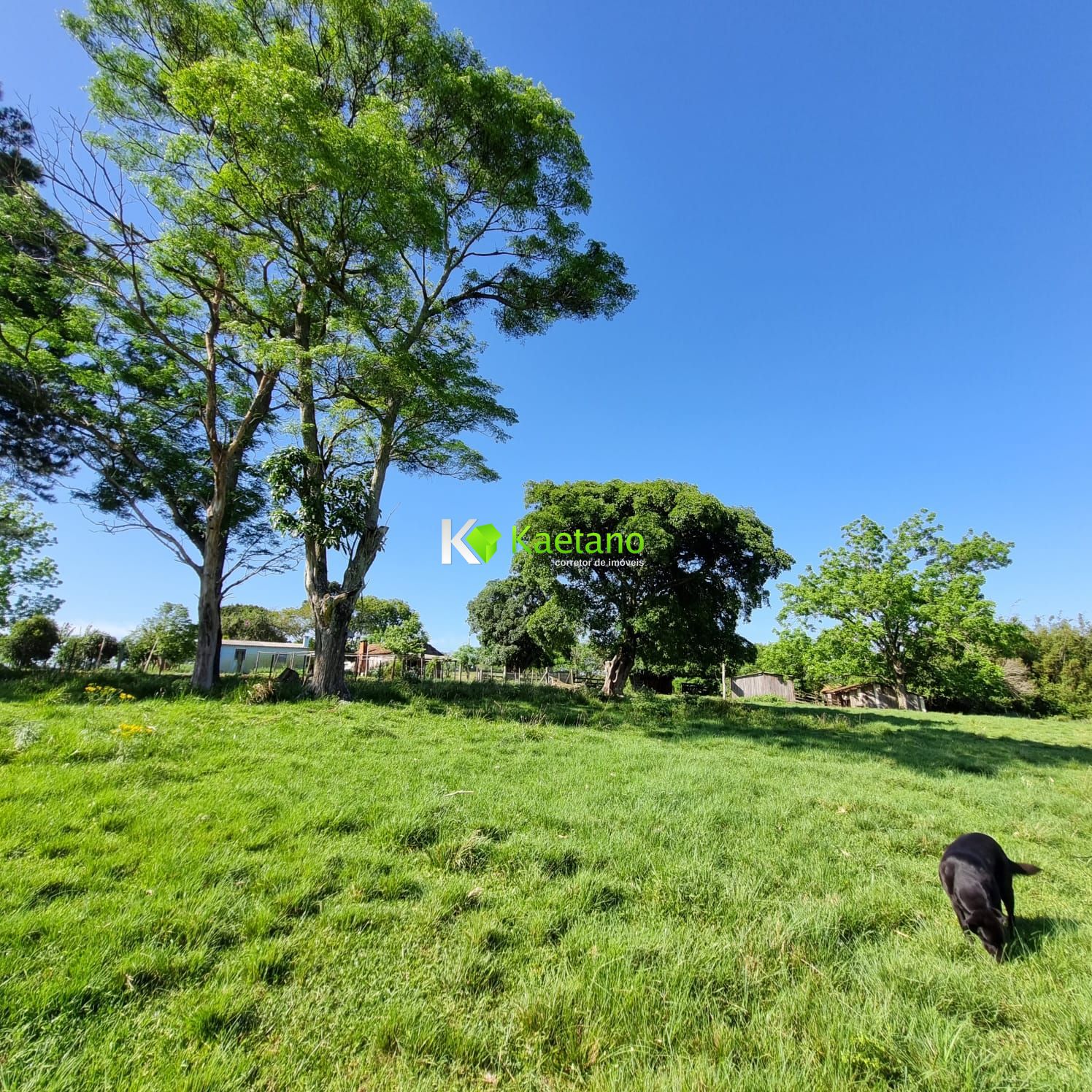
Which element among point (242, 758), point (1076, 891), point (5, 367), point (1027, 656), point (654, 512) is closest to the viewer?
point (1076, 891)

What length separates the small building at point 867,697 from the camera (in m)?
28.9

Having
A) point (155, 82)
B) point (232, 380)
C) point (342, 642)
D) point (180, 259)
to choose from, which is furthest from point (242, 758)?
point (155, 82)

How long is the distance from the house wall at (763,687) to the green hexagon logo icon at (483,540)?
854 inches

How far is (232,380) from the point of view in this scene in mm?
14500

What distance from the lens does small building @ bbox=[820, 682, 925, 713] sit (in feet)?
94.9

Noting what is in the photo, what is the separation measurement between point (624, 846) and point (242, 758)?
4.47 meters

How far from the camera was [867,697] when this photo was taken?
3356 centimetres

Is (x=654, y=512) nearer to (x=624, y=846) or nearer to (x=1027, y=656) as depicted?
(x=624, y=846)

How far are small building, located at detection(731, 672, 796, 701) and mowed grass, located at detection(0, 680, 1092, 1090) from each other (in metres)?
27.8

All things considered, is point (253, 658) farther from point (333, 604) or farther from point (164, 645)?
point (333, 604)

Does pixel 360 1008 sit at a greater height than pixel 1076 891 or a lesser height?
greater
